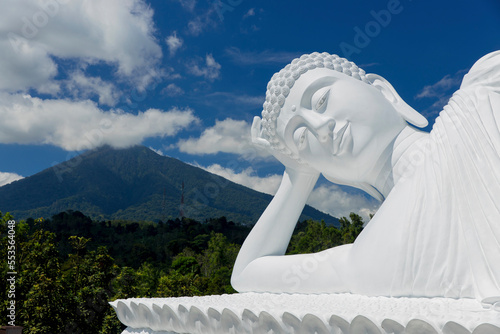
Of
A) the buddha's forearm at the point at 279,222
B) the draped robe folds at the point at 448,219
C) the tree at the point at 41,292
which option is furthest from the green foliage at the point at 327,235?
the draped robe folds at the point at 448,219

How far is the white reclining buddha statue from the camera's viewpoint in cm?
294

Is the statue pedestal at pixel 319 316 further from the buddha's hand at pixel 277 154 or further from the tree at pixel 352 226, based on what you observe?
the tree at pixel 352 226

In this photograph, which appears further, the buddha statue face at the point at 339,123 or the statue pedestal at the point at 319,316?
the buddha statue face at the point at 339,123

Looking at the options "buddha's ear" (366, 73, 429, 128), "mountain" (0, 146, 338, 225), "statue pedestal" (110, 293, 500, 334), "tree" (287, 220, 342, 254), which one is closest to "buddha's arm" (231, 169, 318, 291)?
"statue pedestal" (110, 293, 500, 334)

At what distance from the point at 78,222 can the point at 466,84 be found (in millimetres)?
34843

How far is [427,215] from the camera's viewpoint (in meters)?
3.06

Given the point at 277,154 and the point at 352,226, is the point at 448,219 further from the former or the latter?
the point at 352,226

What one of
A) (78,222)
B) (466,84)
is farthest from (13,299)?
(78,222)

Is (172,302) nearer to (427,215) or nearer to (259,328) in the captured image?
(259,328)

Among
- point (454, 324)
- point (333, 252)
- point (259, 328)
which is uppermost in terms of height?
point (333, 252)

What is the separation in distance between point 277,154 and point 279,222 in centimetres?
63

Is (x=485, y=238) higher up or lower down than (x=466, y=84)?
lower down

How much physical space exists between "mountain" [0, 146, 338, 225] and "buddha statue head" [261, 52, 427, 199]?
5379 cm

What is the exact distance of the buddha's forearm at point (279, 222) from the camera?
4.08 metres
